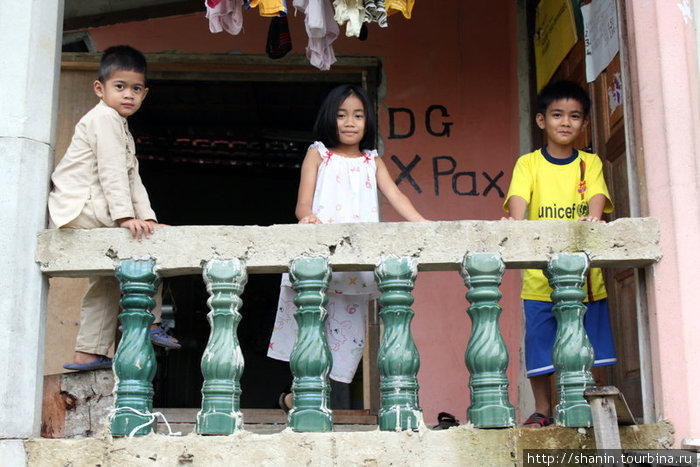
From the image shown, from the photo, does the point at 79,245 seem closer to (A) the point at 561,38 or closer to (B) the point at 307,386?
(B) the point at 307,386

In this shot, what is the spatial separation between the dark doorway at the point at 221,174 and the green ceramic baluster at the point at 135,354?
10.4 feet

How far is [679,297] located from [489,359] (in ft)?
2.43

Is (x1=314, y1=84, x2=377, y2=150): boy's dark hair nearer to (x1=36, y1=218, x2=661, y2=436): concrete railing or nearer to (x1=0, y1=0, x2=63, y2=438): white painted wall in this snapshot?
(x1=36, y1=218, x2=661, y2=436): concrete railing

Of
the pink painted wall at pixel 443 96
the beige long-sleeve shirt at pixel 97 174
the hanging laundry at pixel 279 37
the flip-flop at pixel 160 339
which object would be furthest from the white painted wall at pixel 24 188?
the pink painted wall at pixel 443 96

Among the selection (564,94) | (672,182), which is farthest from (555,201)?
(672,182)

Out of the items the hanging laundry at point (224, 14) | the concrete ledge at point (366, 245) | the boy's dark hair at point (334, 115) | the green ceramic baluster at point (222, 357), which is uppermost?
the hanging laundry at point (224, 14)

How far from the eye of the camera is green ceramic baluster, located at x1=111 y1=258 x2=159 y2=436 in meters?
3.06

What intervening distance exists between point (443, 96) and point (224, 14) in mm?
2111

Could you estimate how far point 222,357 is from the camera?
307cm

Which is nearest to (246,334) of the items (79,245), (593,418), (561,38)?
(561,38)

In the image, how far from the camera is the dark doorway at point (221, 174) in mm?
7145

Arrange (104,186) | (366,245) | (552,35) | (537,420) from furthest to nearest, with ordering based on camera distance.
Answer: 1. (552,35)
2. (537,420)
3. (104,186)
4. (366,245)

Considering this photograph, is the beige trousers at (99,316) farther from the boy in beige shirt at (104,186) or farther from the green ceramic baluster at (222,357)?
the green ceramic baluster at (222,357)

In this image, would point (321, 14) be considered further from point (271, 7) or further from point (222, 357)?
point (222, 357)
